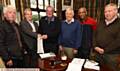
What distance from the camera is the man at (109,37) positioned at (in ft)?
11.5

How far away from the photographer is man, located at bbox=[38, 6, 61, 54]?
402 centimetres

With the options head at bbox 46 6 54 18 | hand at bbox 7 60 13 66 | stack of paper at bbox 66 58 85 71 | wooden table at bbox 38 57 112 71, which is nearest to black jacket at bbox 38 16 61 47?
head at bbox 46 6 54 18

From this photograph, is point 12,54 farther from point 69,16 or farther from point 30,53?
point 69,16

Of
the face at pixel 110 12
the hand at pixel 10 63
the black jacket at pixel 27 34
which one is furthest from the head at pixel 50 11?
the hand at pixel 10 63

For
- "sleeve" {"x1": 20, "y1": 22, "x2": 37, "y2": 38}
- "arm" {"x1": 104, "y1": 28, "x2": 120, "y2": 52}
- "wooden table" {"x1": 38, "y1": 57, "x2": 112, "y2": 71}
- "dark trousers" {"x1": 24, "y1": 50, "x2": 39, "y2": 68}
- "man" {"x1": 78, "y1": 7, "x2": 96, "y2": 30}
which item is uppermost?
"man" {"x1": 78, "y1": 7, "x2": 96, "y2": 30}

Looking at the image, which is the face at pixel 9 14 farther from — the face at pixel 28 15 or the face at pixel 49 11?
the face at pixel 49 11

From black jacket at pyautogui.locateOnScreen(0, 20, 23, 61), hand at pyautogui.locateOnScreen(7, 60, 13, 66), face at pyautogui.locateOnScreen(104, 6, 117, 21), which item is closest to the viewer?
black jacket at pyautogui.locateOnScreen(0, 20, 23, 61)

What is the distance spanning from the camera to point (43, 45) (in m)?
4.13

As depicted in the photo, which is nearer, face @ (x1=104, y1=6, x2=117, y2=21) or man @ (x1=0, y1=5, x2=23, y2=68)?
man @ (x1=0, y1=5, x2=23, y2=68)

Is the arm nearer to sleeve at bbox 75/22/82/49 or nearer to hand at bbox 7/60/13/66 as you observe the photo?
sleeve at bbox 75/22/82/49

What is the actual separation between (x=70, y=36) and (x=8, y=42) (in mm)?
1204

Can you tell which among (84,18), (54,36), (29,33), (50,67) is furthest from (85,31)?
(50,67)

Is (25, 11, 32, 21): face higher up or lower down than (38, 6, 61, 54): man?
higher up

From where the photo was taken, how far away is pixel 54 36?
4.06m
